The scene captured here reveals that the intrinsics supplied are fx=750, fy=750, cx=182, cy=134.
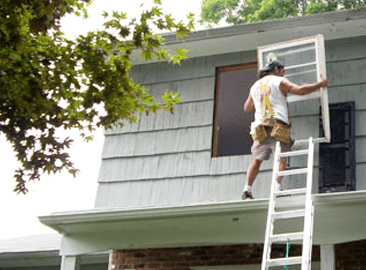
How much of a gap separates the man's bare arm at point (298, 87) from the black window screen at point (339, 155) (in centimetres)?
70

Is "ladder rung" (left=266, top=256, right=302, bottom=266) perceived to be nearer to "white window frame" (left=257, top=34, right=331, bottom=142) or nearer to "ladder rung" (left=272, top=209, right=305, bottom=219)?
"ladder rung" (left=272, top=209, right=305, bottom=219)

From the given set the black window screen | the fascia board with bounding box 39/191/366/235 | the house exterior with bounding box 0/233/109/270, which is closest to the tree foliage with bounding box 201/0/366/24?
the house exterior with bounding box 0/233/109/270

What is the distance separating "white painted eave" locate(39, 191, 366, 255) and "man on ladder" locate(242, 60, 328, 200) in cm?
42

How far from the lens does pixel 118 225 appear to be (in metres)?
7.91

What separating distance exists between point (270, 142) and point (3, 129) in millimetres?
2822

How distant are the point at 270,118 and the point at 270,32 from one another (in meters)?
1.67

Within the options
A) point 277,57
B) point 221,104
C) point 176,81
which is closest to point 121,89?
point 277,57

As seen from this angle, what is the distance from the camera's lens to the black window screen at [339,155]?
8156 millimetres

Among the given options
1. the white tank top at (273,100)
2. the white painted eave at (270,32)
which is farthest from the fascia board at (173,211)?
the white painted eave at (270,32)

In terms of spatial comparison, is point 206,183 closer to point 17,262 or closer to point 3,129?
point 3,129

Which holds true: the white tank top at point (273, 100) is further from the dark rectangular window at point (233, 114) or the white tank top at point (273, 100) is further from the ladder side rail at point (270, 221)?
the dark rectangular window at point (233, 114)

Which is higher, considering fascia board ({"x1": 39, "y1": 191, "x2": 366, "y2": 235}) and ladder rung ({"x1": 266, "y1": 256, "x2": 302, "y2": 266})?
fascia board ({"x1": 39, "y1": 191, "x2": 366, "y2": 235})

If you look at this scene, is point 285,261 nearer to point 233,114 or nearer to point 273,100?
point 273,100

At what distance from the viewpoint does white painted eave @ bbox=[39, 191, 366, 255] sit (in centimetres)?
696
